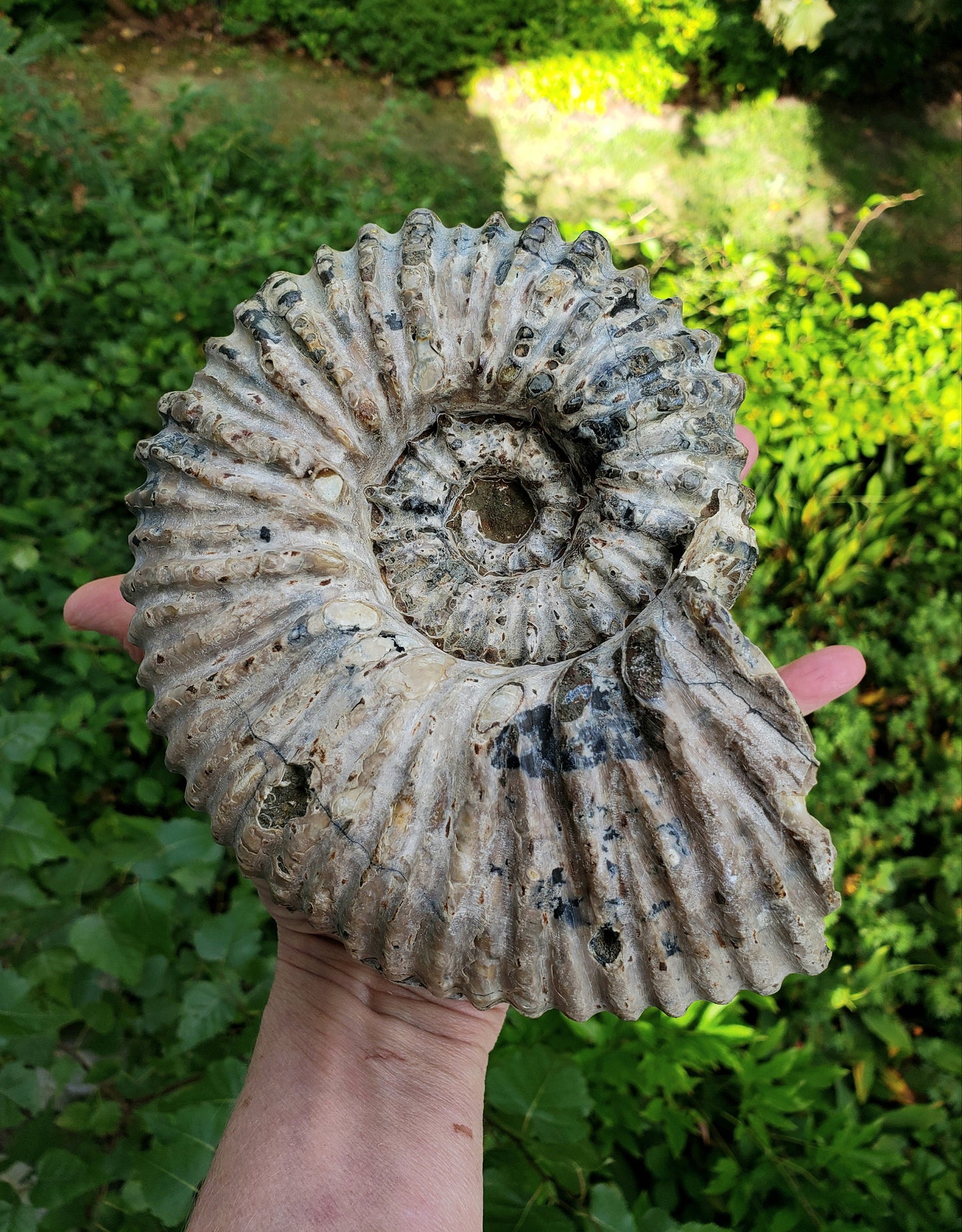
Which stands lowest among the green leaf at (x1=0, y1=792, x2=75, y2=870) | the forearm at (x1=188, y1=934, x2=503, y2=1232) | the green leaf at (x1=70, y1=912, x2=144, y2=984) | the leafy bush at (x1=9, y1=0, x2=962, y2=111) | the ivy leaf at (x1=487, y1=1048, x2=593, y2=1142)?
the ivy leaf at (x1=487, y1=1048, x2=593, y2=1142)

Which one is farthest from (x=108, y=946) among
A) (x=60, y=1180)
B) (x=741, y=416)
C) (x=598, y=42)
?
(x=598, y=42)

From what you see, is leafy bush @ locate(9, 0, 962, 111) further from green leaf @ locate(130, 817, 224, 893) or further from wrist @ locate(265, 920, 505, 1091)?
wrist @ locate(265, 920, 505, 1091)

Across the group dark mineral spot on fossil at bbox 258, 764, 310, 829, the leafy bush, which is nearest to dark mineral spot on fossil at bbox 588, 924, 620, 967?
dark mineral spot on fossil at bbox 258, 764, 310, 829

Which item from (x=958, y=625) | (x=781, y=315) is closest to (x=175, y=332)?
(x=781, y=315)

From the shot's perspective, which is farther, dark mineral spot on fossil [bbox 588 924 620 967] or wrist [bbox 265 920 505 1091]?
wrist [bbox 265 920 505 1091]

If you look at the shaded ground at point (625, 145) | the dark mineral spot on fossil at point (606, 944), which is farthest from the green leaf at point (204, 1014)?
the shaded ground at point (625, 145)

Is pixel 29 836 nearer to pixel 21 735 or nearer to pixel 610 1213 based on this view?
pixel 21 735
